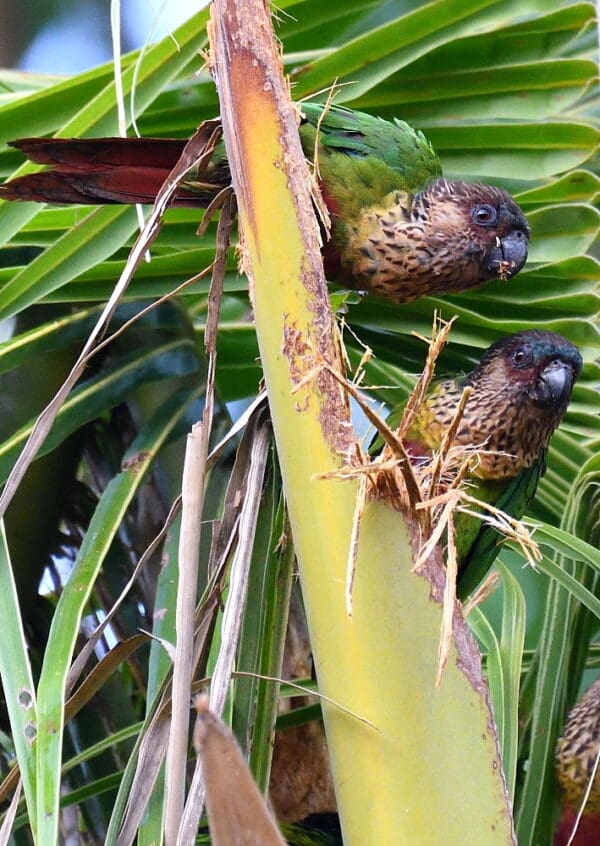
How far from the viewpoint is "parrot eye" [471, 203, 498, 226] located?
1.22m

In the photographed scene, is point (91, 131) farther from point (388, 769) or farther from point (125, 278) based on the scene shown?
point (388, 769)

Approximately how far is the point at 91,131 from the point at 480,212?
52cm

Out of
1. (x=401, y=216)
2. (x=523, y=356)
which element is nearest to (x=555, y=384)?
(x=523, y=356)

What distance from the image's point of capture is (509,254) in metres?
1.17

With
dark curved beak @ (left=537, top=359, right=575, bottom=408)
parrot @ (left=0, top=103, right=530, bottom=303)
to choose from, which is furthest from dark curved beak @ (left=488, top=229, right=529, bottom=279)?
dark curved beak @ (left=537, top=359, right=575, bottom=408)

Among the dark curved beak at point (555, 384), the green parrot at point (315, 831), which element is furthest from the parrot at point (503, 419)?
the green parrot at point (315, 831)

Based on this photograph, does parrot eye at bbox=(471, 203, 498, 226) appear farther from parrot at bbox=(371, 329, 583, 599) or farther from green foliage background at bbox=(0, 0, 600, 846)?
parrot at bbox=(371, 329, 583, 599)

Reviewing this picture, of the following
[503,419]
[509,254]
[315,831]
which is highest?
[509,254]

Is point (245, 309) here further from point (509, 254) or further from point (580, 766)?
point (580, 766)

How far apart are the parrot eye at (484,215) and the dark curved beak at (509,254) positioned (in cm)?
4

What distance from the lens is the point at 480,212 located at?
4.05 feet

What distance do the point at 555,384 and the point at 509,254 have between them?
0.17 m

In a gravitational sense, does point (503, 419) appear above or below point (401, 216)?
below

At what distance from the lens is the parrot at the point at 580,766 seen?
4.13 ft
